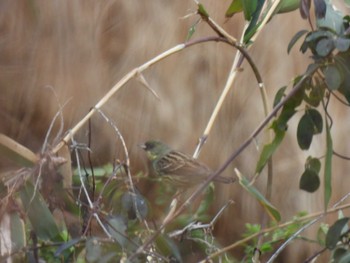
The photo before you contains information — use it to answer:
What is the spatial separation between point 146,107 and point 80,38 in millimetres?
191

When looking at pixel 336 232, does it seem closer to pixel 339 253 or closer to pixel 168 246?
pixel 339 253

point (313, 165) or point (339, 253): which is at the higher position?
point (313, 165)

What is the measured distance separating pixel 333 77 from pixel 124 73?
2.56ft

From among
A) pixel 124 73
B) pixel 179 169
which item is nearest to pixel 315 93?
pixel 179 169

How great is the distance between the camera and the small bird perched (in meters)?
1.63

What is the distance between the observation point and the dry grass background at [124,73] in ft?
6.77

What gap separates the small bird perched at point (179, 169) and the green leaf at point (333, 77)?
0.31 m

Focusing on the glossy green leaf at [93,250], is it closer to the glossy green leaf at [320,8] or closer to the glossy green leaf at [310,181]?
the glossy green leaf at [310,181]

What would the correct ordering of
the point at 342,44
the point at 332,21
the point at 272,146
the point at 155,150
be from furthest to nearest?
1. the point at 155,150
2. the point at 272,146
3. the point at 332,21
4. the point at 342,44

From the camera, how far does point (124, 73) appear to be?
6.82 ft

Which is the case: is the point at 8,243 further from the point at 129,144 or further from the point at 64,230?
the point at 129,144

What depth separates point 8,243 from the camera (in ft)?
4.87

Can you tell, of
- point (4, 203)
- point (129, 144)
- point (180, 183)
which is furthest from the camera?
point (129, 144)

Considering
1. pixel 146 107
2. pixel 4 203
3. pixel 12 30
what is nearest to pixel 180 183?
pixel 4 203
